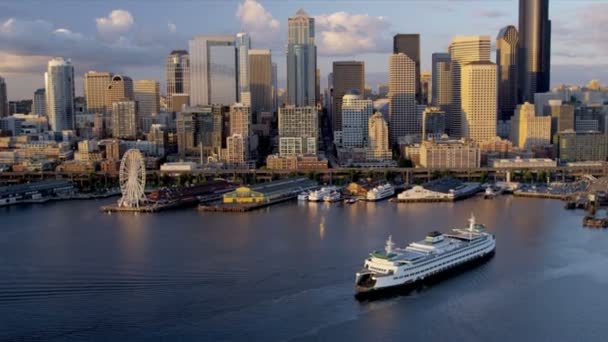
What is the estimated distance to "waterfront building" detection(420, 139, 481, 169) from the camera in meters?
22.1

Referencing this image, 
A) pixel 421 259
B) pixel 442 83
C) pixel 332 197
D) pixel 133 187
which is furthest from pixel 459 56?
pixel 421 259

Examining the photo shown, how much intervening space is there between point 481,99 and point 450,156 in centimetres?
859

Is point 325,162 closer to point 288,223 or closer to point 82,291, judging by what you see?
point 288,223

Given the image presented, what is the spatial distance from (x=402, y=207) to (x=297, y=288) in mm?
7439

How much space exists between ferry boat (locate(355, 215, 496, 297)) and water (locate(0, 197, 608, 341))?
0.24 metres

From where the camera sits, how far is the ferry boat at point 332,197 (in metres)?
16.7

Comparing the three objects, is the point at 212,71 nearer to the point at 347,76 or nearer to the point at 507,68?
the point at 347,76

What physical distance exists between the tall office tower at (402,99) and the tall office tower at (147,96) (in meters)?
15.1

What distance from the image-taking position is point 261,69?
134ft

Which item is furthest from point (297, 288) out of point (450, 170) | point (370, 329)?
point (450, 170)

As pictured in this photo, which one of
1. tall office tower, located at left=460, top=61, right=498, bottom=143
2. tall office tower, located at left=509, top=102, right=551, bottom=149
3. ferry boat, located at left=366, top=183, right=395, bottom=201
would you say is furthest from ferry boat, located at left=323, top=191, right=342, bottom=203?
tall office tower, located at left=460, top=61, right=498, bottom=143

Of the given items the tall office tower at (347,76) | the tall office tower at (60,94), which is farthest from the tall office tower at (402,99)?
the tall office tower at (60,94)

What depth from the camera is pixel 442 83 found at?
35.9 m

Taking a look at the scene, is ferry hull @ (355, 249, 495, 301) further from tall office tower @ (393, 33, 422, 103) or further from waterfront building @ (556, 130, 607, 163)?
tall office tower @ (393, 33, 422, 103)
